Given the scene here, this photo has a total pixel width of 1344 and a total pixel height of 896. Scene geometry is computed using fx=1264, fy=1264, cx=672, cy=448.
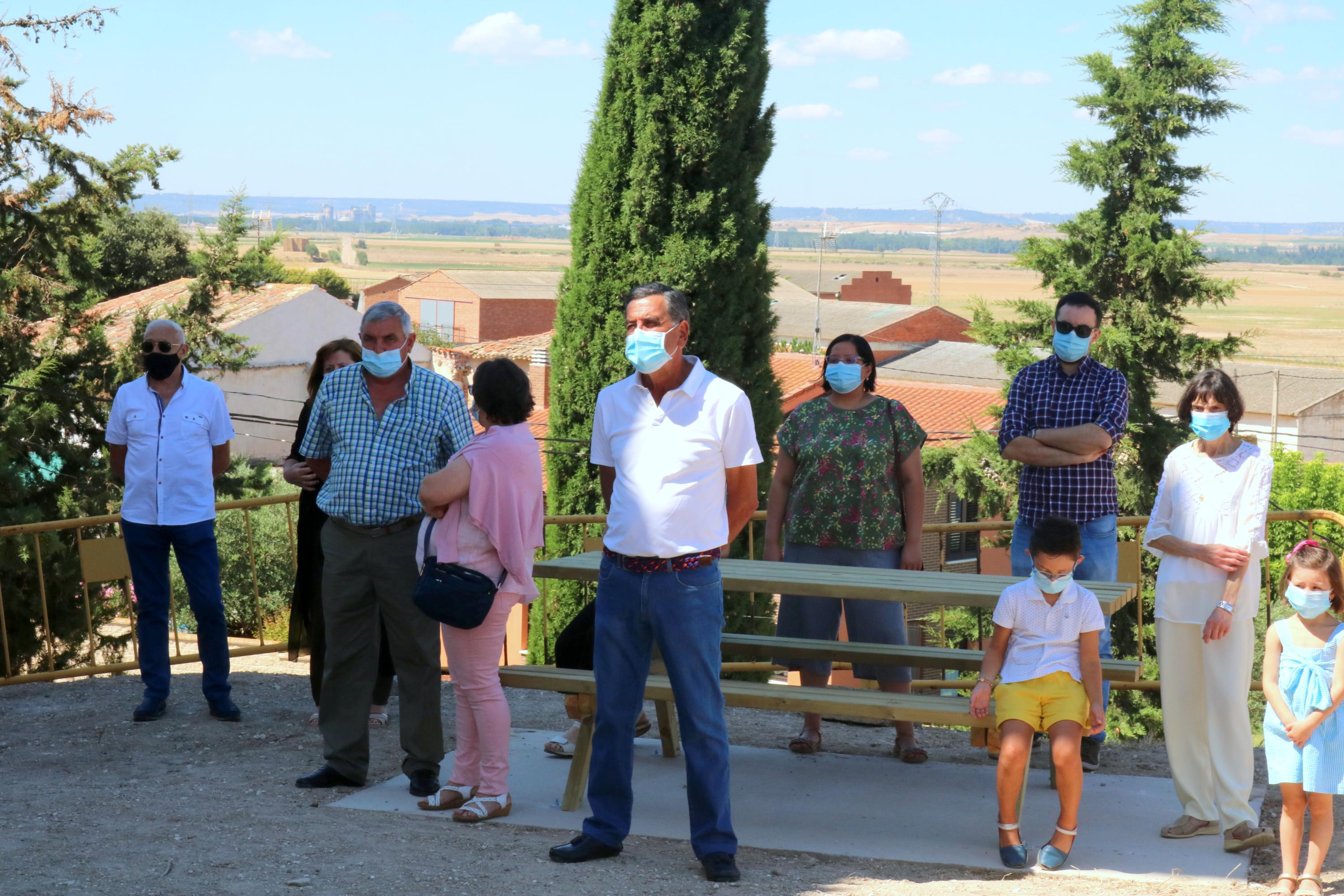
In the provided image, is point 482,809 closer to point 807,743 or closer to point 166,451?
point 807,743

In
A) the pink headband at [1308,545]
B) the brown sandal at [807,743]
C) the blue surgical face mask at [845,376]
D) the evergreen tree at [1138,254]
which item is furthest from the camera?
the evergreen tree at [1138,254]

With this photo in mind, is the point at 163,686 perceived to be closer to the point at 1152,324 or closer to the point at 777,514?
A: the point at 777,514

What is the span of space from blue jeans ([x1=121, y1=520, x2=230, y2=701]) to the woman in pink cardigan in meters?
1.99

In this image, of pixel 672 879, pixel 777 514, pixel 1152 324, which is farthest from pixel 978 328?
pixel 672 879

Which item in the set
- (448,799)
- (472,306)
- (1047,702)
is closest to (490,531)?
(448,799)

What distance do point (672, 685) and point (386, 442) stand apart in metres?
1.51

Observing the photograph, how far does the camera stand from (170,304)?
2183 centimetres

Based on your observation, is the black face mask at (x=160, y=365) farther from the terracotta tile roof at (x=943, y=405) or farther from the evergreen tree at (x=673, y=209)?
the terracotta tile roof at (x=943, y=405)

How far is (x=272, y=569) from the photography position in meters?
26.8

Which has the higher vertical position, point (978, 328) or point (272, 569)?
point (978, 328)

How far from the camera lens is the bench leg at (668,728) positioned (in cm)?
542

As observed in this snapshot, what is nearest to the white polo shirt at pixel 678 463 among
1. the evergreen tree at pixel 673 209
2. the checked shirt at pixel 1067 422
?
the checked shirt at pixel 1067 422

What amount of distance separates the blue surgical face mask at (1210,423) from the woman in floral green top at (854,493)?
1142mm

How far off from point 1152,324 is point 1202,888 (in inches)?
818
